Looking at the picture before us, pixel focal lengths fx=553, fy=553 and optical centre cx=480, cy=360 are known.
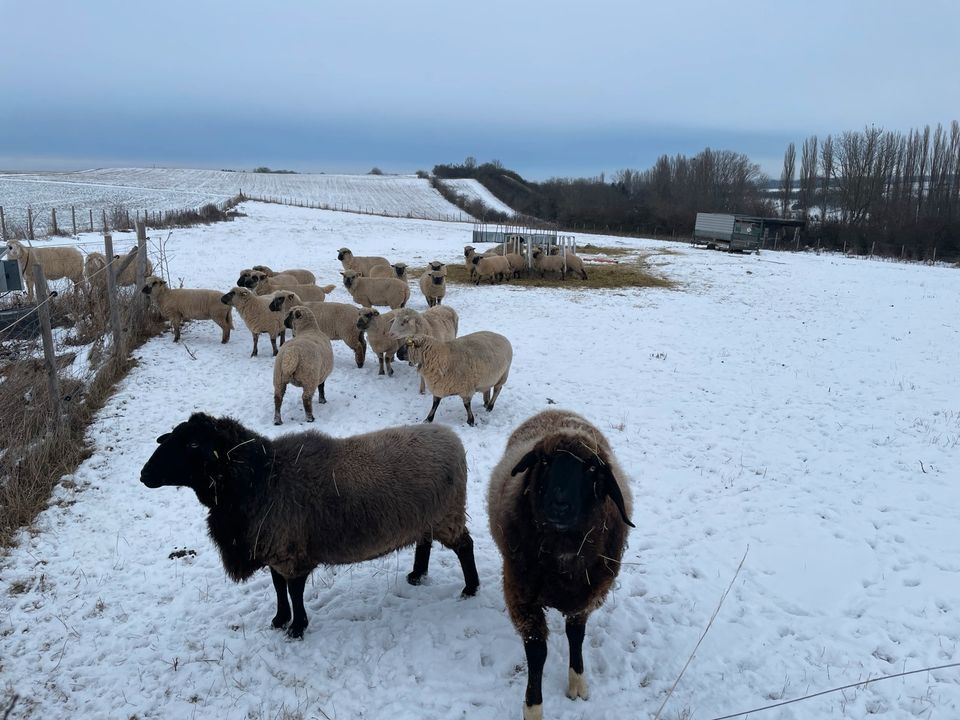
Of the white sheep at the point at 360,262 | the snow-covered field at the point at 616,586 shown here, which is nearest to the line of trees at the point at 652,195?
the white sheep at the point at 360,262

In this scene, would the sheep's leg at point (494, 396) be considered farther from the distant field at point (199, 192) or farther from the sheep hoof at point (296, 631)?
the distant field at point (199, 192)

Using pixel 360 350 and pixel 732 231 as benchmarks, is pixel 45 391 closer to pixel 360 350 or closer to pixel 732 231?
pixel 360 350

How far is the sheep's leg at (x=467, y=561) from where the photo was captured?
16.2ft

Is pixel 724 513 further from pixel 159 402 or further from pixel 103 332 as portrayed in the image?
Answer: pixel 103 332

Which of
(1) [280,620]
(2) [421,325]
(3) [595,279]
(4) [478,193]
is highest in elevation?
(4) [478,193]

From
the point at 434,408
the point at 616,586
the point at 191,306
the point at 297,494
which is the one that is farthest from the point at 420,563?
the point at 191,306

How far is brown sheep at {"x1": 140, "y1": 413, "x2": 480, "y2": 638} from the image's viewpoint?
4.21 metres

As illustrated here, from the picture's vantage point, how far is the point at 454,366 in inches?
345

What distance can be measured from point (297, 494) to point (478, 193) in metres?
81.9

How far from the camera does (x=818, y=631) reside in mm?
4613

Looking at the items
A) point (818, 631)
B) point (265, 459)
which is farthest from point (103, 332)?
point (818, 631)

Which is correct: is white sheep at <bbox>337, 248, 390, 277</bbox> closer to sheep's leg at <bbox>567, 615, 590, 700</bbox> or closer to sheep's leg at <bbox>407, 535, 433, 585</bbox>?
sheep's leg at <bbox>407, 535, 433, 585</bbox>

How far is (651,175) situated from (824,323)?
81.1 m

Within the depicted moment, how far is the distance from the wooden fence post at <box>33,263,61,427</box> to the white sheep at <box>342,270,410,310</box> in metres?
8.17
